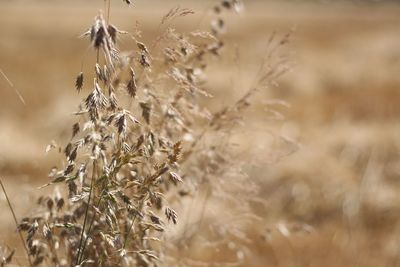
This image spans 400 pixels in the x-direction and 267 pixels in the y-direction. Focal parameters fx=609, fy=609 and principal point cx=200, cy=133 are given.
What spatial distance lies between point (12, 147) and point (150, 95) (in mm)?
7886

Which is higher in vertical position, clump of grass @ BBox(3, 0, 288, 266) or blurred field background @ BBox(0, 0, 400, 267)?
clump of grass @ BBox(3, 0, 288, 266)

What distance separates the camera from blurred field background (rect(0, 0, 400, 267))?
179 inches

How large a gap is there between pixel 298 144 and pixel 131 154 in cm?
124

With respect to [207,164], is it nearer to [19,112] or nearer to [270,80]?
[270,80]

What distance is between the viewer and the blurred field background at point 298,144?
4535mm

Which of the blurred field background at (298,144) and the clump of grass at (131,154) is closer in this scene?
the clump of grass at (131,154)

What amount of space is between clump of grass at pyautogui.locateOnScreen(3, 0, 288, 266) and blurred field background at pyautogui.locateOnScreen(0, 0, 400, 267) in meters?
0.14

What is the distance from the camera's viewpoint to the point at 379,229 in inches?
233

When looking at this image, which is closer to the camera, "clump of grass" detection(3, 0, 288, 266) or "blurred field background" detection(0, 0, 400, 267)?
"clump of grass" detection(3, 0, 288, 266)

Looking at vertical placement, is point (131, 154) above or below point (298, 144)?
above

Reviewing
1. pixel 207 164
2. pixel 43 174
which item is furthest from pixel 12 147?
pixel 207 164

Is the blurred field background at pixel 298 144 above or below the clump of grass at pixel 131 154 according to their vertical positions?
below

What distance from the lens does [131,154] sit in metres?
1.77

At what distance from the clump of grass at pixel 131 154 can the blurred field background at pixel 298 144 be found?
0.14 m
